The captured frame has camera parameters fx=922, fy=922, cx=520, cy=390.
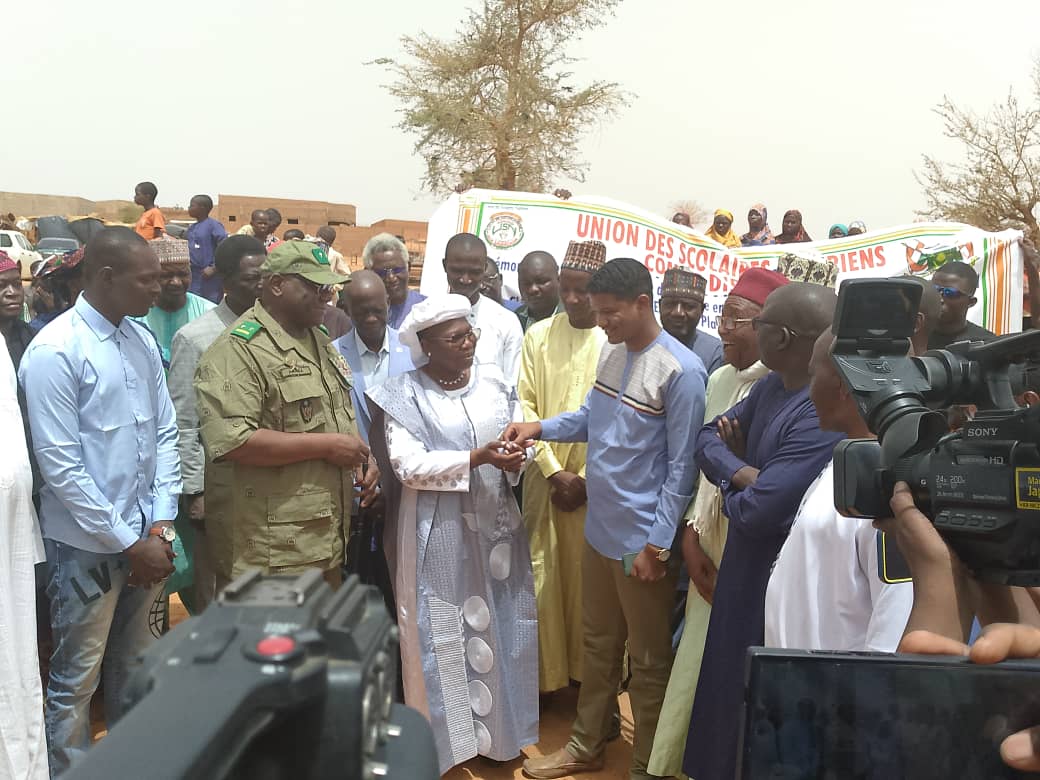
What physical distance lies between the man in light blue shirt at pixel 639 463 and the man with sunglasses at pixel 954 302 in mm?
2567

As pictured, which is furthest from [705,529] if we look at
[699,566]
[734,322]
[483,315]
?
[483,315]

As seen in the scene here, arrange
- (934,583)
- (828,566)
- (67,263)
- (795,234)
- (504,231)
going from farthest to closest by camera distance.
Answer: (795,234) < (504,231) < (67,263) < (828,566) < (934,583)

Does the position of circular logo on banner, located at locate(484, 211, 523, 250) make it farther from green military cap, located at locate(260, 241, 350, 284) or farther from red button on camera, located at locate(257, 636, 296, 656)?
red button on camera, located at locate(257, 636, 296, 656)

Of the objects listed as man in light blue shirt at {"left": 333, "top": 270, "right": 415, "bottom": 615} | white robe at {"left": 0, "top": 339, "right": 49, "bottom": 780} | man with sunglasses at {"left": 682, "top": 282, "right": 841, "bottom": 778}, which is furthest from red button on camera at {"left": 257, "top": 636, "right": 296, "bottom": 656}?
man in light blue shirt at {"left": 333, "top": 270, "right": 415, "bottom": 615}

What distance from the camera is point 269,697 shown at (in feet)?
1.76

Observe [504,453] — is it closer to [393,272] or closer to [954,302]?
[393,272]

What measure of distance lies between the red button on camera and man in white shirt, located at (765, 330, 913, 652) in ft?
6.16

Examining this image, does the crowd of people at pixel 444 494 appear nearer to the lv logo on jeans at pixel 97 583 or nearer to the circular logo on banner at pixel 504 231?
the lv logo on jeans at pixel 97 583

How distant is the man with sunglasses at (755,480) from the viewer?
286 cm

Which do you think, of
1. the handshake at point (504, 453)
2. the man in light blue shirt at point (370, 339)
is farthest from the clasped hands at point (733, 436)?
the man in light blue shirt at point (370, 339)

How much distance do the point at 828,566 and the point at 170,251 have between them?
3.91 meters

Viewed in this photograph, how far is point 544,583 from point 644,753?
1005 mm

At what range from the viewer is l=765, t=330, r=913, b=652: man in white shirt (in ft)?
7.40

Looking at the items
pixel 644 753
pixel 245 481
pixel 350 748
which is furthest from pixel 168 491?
pixel 350 748
